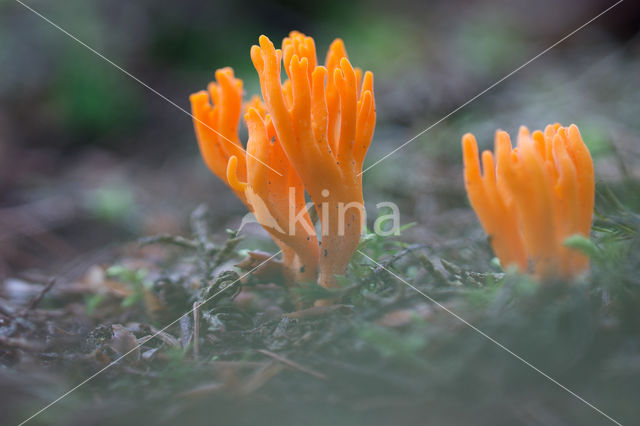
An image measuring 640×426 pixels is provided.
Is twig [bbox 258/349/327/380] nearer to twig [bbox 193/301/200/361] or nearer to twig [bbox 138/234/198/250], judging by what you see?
twig [bbox 193/301/200/361]

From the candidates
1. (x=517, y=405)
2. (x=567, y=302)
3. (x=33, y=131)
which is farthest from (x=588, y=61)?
(x=33, y=131)

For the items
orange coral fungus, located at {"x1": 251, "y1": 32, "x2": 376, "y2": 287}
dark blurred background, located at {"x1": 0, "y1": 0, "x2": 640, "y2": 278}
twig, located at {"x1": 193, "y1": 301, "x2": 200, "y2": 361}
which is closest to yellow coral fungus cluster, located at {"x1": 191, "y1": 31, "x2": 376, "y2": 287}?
orange coral fungus, located at {"x1": 251, "y1": 32, "x2": 376, "y2": 287}

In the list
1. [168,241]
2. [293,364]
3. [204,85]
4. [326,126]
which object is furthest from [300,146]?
[204,85]

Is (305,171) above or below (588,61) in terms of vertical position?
below

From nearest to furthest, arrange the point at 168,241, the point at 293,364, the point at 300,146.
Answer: the point at 293,364 < the point at 300,146 < the point at 168,241

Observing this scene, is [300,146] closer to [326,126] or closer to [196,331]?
[326,126]

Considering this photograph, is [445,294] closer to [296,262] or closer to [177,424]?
[296,262]

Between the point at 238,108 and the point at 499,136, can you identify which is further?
the point at 238,108
